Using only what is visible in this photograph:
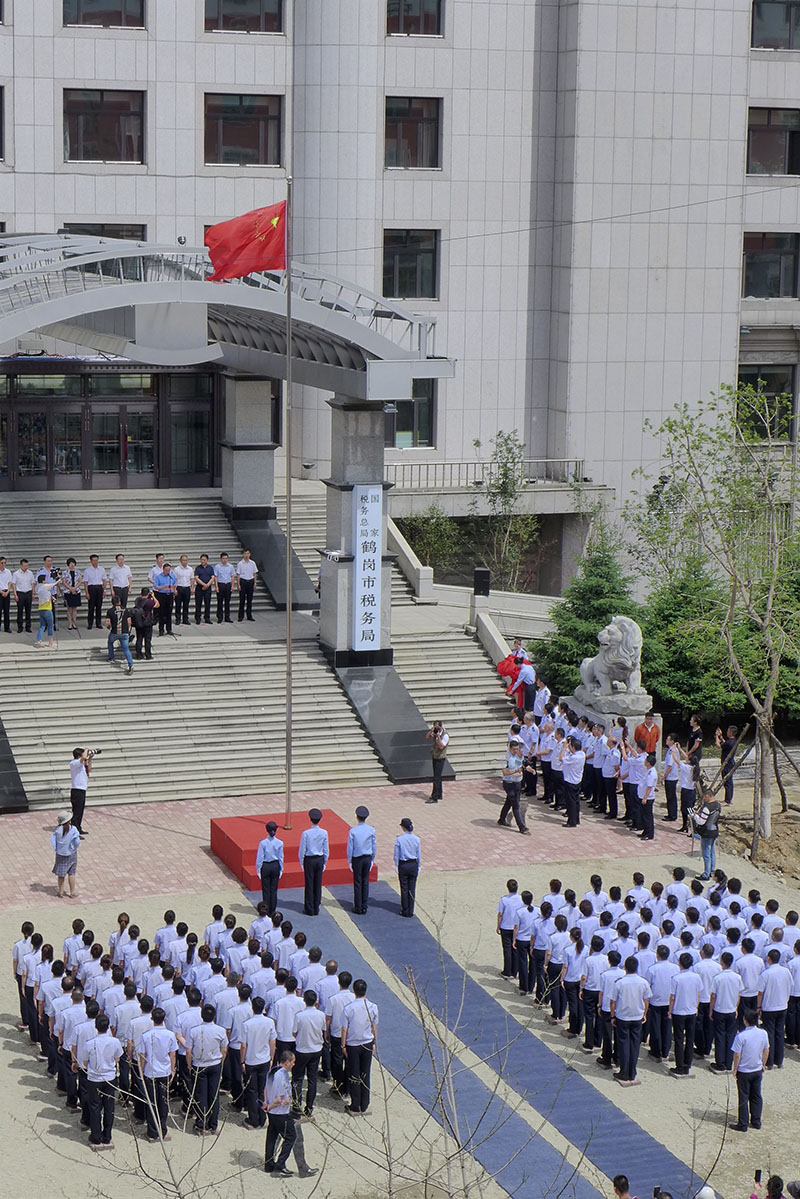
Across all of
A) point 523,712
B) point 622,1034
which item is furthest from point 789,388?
point 622,1034

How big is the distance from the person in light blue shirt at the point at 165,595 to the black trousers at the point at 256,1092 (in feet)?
56.1

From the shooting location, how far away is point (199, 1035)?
18984 mm

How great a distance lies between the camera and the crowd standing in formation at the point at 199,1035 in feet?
61.4

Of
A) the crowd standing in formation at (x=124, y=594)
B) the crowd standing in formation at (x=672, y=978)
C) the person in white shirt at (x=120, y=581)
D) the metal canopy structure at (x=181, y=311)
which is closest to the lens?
the crowd standing in formation at (x=672, y=978)

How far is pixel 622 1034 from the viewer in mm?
20734

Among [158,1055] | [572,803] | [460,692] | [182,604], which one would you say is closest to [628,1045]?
[158,1055]

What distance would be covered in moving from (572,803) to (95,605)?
1096 cm

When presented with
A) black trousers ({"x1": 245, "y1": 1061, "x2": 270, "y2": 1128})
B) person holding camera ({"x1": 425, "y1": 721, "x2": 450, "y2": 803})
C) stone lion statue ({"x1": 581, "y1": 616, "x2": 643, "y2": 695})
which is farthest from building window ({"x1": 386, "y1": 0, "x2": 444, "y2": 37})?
black trousers ({"x1": 245, "y1": 1061, "x2": 270, "y2": 1128})

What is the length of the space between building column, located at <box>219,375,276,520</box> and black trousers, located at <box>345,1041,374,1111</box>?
2192cm

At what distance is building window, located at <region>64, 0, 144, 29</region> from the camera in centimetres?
4219

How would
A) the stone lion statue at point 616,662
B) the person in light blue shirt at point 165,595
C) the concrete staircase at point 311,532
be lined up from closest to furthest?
the stone lion statue at point 616,662, the person in light blue shirt at point 165,595, the concrete staircase at point 311,532

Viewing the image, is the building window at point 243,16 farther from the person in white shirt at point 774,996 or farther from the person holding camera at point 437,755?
the person in white shirt at point 774,996

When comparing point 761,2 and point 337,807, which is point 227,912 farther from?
point 761,2

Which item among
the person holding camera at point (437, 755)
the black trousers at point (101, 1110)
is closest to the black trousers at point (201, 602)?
the person holding camera at point (437, 755)
